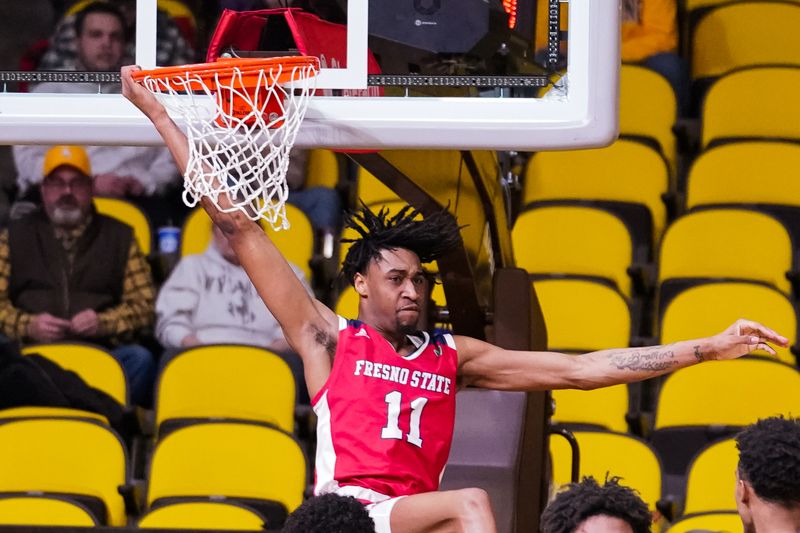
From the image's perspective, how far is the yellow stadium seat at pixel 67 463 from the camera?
23.0 feet

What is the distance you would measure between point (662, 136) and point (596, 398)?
203 cm

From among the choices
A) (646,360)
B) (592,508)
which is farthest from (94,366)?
(592,508)

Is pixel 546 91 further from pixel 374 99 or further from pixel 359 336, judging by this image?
pixel 359 336

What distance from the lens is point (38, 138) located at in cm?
466

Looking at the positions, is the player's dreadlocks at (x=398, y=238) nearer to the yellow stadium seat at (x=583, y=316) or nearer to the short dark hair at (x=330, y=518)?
the short dark hair at (x=330, y=518)

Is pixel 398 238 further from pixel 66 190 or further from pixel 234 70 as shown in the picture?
pixel 66 190

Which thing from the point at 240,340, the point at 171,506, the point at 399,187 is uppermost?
the point at 399,187

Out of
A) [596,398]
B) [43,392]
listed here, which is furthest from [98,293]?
[596,398]

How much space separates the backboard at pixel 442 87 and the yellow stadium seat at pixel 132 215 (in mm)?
3634

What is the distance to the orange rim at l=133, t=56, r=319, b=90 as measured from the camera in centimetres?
452

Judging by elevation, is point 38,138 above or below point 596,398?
above

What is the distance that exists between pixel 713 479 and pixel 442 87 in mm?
2579

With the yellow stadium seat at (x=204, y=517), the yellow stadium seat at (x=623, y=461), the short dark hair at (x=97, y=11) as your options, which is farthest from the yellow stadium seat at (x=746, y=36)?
the short dark hair at (x=97, y=11)

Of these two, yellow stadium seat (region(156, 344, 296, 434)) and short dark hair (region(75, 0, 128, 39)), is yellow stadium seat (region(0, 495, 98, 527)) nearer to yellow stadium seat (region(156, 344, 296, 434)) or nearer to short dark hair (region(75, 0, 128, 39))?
yellow stadium seat (region(156, 344, 296, 434))
